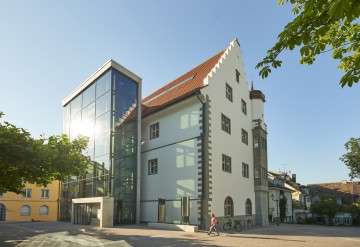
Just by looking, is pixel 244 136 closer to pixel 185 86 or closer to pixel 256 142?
pixel 256 142

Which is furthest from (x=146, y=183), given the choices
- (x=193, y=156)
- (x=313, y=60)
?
(x=313, y=60)

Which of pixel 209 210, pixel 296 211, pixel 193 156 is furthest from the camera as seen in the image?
pixel 296 211

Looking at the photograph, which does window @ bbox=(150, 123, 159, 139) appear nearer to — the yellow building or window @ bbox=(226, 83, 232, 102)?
window @ bbox=(226, 83, 232, 102)

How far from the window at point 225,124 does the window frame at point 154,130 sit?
606 centimetres

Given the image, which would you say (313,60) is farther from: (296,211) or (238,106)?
(296,211)

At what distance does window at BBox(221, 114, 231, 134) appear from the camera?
27.3 m

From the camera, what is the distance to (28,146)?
595 inches

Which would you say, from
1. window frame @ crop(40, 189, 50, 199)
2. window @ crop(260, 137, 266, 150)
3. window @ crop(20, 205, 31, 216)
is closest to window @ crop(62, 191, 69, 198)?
window @ crop(260, 137, 266, 150)

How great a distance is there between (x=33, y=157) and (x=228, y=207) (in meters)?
16.5

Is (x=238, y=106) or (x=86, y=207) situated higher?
(x=238, y=106)

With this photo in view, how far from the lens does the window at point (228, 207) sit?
25542mm

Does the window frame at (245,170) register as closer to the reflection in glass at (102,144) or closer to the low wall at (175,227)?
the low wall at (175,227)

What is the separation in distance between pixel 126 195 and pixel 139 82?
1075 cm

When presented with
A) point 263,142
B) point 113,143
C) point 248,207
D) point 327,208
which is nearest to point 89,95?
point 113,143
